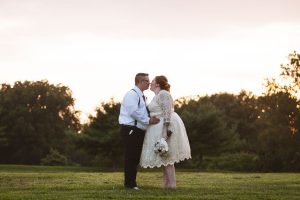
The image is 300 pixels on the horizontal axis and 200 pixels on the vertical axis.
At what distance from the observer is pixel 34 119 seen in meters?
71.8

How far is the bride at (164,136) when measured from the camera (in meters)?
11.6

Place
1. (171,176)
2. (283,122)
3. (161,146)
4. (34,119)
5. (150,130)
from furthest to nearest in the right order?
(34,119) → (283,122) → (150,130) → (171,176) → (161,146)

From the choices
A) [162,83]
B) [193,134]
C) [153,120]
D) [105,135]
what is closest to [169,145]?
[153,120]

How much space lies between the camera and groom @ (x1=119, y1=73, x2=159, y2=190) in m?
11.6

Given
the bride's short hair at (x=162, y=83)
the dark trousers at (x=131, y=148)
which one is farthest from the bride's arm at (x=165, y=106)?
the dark trousers at (x=131, y=148)

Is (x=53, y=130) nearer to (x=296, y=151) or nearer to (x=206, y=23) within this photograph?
(x=296, y=151)

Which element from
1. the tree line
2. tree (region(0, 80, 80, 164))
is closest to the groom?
the tree line

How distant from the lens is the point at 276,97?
47.8 meters

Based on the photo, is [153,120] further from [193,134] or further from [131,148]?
[193,134]

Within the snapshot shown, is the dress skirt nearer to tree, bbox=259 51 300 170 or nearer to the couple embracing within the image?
the couple embracing

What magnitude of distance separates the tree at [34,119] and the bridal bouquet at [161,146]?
53342 millimetres

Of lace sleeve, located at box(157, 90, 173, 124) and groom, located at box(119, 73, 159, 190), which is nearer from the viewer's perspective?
lace sleeve, located at box(157, 90, 173, 124)

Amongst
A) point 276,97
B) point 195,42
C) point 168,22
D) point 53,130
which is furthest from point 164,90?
point 53,130

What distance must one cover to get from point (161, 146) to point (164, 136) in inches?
11.5
